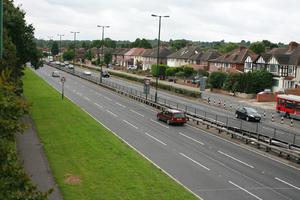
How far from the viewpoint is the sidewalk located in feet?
66.5

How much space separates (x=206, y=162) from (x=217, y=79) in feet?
192

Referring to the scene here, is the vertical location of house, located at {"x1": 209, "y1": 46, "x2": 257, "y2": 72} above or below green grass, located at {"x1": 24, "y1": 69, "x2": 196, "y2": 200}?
above

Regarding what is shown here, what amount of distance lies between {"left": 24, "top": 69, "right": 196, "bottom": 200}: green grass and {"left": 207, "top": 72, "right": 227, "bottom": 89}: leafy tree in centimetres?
4695

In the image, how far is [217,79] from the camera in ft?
278

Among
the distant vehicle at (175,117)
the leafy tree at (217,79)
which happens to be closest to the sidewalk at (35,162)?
the distant vehicle at (175,117)

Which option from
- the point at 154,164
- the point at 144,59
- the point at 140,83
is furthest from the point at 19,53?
the point at 144,59

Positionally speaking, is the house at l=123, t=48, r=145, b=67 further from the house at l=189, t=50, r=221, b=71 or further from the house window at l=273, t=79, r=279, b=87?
the house window at l=273, t=79, r=279, b=87

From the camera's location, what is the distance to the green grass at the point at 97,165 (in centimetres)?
2005

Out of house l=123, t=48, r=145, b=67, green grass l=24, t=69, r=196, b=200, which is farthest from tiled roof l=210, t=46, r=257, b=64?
green grass l=24, t=69, r=196, b=200

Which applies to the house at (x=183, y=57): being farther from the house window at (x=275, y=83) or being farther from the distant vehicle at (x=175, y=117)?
the distant vehicle at (x=175, y=117)

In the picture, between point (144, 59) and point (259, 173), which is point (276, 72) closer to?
point (259, 173)

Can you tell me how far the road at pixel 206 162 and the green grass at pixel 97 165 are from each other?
1203 mm

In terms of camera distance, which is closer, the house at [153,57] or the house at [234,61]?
the house at [234,61]

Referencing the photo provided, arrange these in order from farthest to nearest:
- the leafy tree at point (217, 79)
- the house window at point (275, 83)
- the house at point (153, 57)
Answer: the house at point (153, 57) → the leafy tree at point (217, 79) → the house window at point (275, 83)
